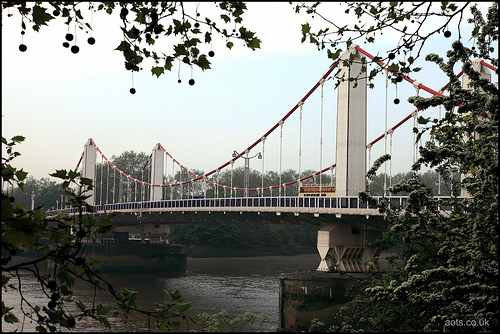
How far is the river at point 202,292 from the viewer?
99.6 ft

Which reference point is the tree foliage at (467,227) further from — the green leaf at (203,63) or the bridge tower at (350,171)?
the bridge tower at (350,171)

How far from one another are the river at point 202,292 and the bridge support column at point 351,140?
709 centimetres

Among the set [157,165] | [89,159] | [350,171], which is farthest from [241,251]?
[350,171]

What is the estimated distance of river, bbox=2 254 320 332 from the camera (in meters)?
30.3

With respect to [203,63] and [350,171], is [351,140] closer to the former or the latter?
[350,171]

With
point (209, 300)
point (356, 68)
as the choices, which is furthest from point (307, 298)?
point (356, 68)

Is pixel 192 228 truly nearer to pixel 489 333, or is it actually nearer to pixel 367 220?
pixel 367 220

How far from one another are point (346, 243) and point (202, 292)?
1379cm

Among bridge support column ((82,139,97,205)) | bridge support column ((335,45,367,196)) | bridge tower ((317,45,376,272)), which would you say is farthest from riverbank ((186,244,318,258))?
bridge support column ((335,45,367,196))

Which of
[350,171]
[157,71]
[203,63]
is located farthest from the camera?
[350,171]

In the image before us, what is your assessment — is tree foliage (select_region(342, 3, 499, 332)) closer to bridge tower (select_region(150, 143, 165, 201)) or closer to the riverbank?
bridge tower (select_region(150, 143, 165, 201))

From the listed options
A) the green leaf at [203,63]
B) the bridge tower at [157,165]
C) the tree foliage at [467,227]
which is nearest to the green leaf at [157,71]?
the green leaf at [203,63]

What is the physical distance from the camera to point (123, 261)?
6550cm

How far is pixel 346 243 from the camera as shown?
115 feet
